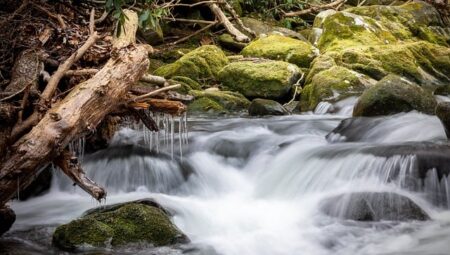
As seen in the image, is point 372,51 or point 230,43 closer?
point 372,51

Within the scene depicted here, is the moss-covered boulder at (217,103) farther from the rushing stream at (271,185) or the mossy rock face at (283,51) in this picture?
the mossy rock face at (283,51)

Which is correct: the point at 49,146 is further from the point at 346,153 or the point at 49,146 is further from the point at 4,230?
the point at 346,153

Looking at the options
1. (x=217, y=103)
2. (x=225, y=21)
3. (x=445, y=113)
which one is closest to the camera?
(x=445, y=113)

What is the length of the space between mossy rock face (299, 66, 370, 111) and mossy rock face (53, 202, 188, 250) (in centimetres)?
550

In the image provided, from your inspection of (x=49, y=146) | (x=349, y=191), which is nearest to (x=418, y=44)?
(x=349, y=191)

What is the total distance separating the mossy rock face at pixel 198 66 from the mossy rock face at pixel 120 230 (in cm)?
608

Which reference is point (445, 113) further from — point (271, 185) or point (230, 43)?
point (230, 43)

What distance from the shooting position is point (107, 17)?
27.2 ft

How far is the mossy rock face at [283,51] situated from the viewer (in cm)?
1156

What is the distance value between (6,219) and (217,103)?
535 cm

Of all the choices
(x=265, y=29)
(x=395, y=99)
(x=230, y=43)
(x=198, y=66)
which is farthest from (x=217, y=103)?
(x=265, y=29)

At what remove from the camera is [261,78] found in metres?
9.87

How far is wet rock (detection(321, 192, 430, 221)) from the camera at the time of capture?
4969 millimetres

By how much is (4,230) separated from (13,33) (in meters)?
2.20
